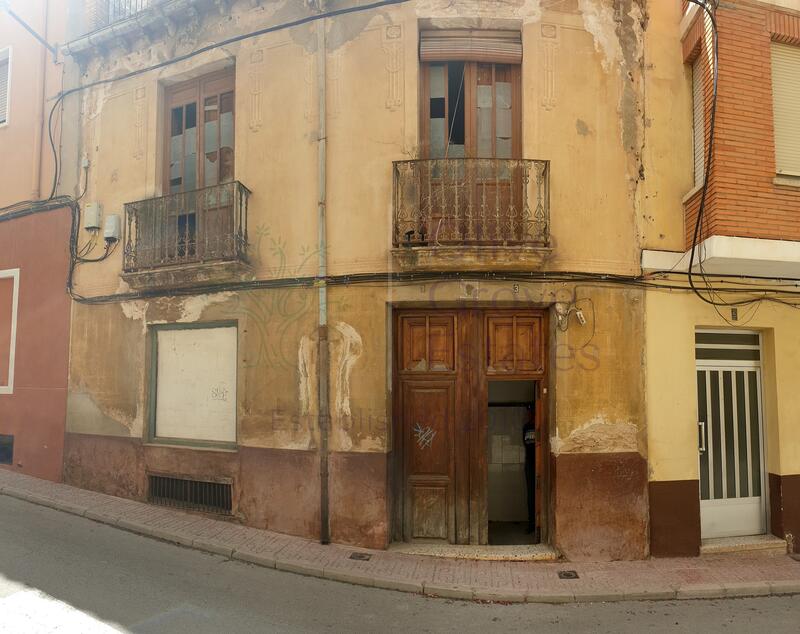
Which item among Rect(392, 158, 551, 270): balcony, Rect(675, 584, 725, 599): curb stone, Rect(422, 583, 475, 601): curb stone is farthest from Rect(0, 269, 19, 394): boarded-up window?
Rect(675, 584, 725, 599): curb stone

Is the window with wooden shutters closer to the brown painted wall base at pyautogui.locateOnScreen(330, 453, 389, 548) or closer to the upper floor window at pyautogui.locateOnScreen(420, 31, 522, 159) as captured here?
the upper floor window at pyautogui.locateOnScreen(420, 31, 522, 159)

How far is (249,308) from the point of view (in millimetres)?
7027

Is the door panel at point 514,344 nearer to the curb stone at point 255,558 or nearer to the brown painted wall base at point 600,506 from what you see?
the brown painted wall base at point 600,506

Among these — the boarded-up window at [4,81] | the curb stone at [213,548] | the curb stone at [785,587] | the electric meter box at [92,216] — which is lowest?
the curb stone at [785,587]

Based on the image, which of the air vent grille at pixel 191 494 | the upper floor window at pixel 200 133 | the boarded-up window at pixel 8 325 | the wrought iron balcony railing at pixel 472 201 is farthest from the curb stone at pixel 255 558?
the boarded-up window at pixel 8 325

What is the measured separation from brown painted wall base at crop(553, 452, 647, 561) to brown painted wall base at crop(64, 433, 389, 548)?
2074mm

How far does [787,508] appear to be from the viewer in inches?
260

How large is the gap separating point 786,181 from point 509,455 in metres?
4.63

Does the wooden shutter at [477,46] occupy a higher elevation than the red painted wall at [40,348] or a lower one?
higher

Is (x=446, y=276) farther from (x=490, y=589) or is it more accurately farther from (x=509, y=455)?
(x=490, y=589)

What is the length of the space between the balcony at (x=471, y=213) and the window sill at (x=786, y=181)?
258 cm

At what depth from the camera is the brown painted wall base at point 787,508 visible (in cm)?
657

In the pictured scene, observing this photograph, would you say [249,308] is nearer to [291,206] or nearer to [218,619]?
[291,206]

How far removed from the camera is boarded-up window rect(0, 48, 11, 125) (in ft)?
31.9
